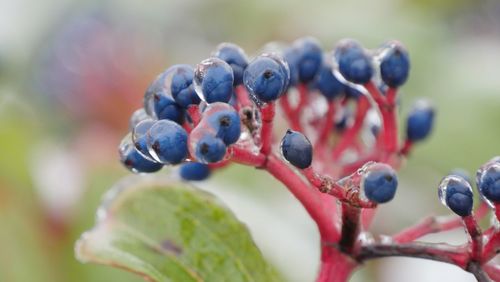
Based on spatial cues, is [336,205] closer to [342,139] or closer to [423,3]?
[342,139]

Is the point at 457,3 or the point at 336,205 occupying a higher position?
the point at 457,3

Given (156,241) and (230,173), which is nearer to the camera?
(156,241)

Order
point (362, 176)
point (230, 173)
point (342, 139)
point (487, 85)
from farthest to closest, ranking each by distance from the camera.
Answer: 1. point (487, 85)
2. point (230, 173)
3. point (342, 139)
4. point (362, 176)

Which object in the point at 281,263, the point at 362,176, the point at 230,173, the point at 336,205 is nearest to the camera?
the point at 362,176

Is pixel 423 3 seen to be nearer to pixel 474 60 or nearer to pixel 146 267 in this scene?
pixel 474 60

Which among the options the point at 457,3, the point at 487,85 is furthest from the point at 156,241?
the point at 457,3

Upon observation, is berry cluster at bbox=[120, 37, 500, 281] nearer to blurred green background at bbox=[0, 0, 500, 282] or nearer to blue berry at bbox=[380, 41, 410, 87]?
blue berry at bbox=[380, 41, 410, 87]

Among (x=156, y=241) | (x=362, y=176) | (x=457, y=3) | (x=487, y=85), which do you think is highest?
(x=457, y=3)

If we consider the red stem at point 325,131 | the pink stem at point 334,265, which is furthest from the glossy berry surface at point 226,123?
the red stem at point 325,131
